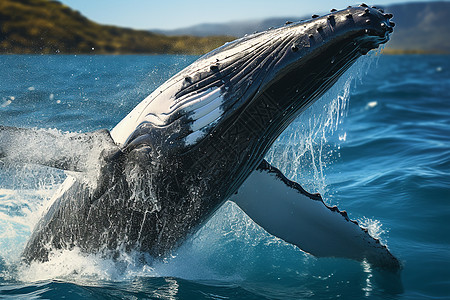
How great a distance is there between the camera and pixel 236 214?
8531 millimetres

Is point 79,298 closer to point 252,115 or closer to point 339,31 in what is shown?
point 252,115

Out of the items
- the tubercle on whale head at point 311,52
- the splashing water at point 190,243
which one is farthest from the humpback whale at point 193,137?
the splashing water at point 190,243

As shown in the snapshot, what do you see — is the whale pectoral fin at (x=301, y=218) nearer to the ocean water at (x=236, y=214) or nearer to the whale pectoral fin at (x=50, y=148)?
the ocean water at (x=236, y=214)

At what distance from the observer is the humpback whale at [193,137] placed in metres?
5.32

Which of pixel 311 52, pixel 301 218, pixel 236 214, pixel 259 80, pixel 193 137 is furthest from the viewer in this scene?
pixel 236 214

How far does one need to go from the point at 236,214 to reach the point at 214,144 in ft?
10.2

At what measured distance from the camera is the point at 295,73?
17.6 feet

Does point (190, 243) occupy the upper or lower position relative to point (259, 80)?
lower

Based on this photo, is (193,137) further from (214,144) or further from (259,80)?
(259,80)

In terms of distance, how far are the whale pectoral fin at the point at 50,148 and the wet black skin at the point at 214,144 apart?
219 mm

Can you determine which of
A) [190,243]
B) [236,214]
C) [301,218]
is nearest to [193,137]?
[190,243]

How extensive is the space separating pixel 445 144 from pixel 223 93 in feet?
35.7

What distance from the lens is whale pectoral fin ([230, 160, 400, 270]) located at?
Result: 6.91 m

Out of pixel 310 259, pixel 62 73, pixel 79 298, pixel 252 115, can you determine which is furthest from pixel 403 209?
pixel 62 73
